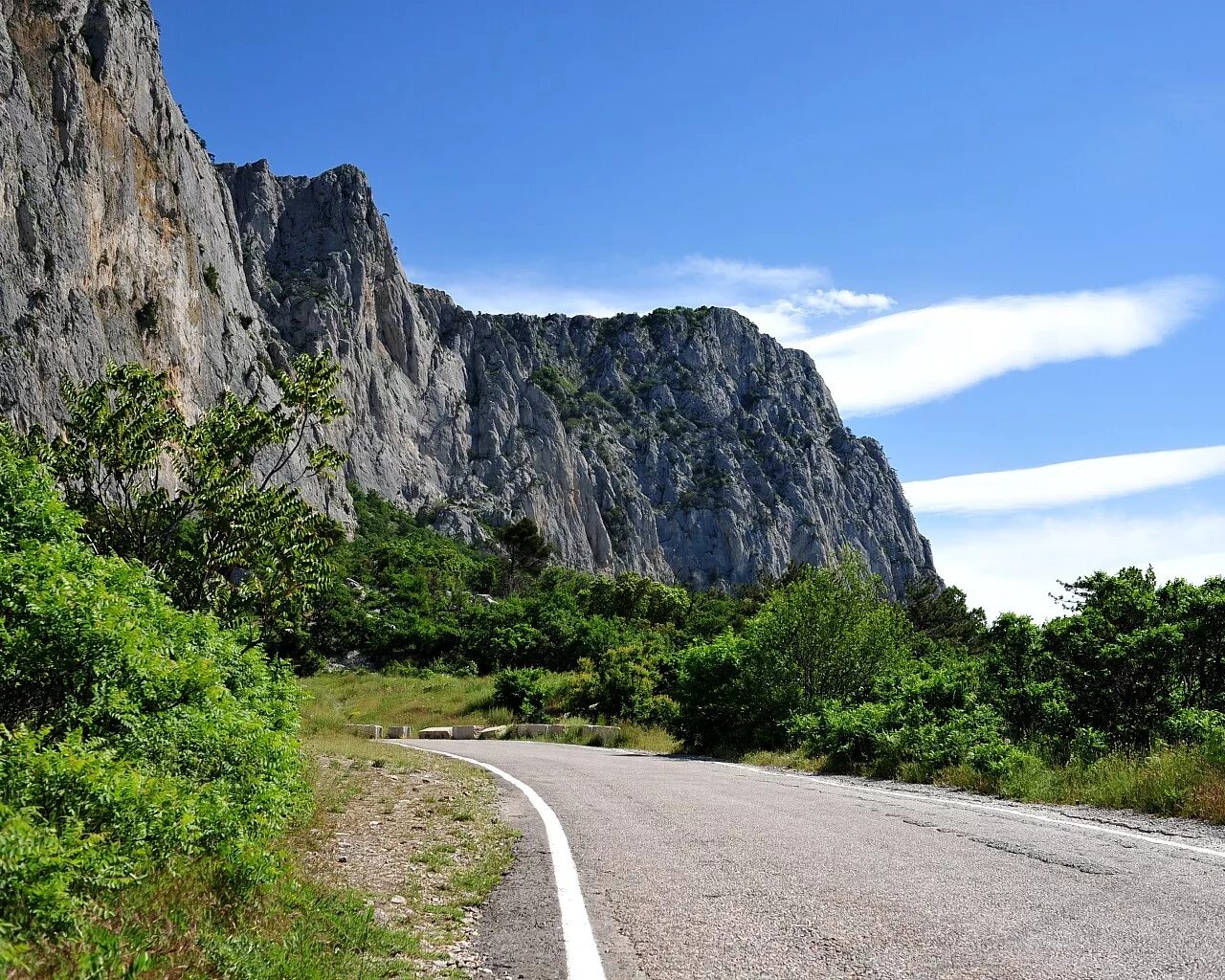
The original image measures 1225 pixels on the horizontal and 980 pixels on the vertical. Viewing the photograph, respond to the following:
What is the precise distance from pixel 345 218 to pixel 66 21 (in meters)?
59.0

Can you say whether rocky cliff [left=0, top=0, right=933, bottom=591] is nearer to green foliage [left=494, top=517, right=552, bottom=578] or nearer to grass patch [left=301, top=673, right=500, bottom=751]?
green foliage [left=494, top=517, right=552, bottom=578]

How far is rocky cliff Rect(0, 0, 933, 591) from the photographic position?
6003 centimetres

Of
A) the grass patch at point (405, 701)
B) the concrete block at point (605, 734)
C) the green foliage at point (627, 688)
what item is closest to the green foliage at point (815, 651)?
the concrete block at point (605, 734)

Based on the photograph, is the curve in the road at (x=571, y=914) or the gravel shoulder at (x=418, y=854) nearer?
the curve in the road at (x=571, y=914)

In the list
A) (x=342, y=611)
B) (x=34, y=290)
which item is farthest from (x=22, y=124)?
(x=342, y=611)

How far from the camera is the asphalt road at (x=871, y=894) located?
4.49 metres

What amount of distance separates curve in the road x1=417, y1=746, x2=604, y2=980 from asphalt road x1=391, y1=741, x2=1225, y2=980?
7 cm

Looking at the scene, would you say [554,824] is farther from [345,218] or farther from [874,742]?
[345,218]

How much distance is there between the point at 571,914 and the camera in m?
5.62

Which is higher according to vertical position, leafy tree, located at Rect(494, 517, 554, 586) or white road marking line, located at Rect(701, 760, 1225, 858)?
leafy tree, located at Rect(494, 517, 554, 586)

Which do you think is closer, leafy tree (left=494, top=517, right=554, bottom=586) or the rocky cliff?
the rocky cliff

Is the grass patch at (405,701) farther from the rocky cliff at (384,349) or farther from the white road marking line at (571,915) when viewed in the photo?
the rocky cliff at (384,349)

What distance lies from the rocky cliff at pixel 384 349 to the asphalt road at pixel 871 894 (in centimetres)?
5939

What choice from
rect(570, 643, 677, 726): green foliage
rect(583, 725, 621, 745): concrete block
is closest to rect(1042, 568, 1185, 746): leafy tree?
rect(583, 725, 621, 745): concrete block
